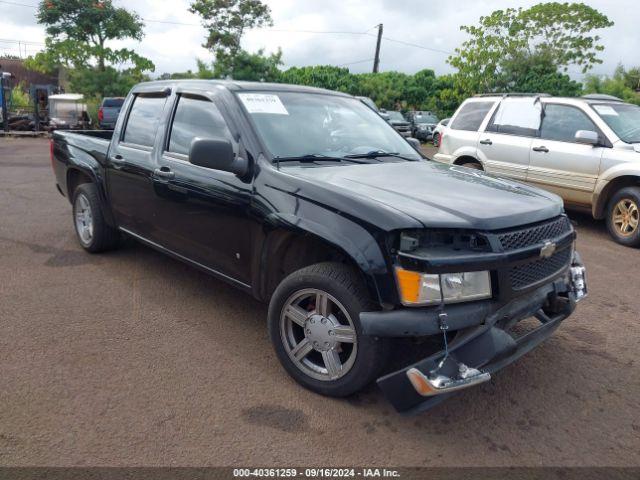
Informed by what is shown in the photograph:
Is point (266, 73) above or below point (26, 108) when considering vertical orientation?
above

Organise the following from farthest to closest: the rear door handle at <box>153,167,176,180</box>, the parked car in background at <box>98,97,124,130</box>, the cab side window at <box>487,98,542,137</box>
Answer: the parked car in background at <box>98,97,124,130</box> < the cab side window at <box>487,98,542,137</box> < the rear door handle at <box>153,167,176,180</box>

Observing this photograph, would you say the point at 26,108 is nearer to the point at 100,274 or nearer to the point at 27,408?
the point at 100,274

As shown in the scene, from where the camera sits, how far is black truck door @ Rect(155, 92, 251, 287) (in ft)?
11.6

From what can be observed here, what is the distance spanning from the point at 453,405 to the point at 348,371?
2.14 ft

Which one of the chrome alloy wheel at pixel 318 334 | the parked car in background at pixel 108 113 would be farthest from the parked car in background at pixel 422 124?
the chrome alloy wheel at pixel 318 334

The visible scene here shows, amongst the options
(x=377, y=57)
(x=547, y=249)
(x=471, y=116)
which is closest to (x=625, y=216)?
(x=471, y=116)

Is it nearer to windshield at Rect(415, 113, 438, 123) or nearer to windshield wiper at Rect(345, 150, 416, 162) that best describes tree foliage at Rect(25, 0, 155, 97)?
windshield at Rect(415, 113, 438, 123)

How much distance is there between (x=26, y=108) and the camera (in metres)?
29.7

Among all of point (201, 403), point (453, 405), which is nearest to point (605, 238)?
point (453, 405)

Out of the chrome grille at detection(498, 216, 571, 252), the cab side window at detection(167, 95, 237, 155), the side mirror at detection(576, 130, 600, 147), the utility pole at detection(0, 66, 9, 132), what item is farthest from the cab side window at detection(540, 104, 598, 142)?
the utility pole at detection(0, 66, 9, 132)

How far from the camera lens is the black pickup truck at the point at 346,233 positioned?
8.58 ft

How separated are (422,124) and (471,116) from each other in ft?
57.1

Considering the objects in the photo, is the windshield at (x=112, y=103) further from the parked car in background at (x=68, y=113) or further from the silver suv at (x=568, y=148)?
the silver suv at (x=568, y=148)

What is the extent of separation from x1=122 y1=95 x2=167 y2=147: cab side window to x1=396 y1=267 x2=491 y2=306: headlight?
2.71 metres
